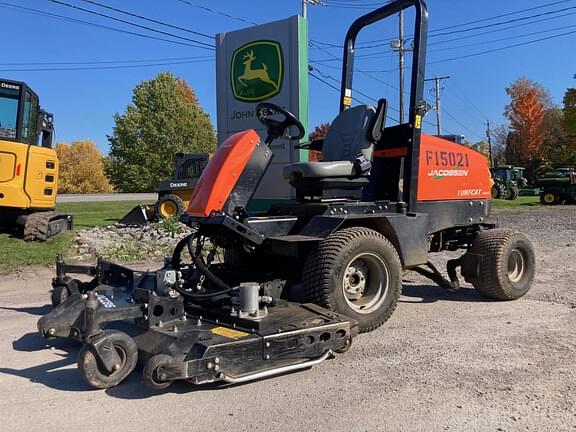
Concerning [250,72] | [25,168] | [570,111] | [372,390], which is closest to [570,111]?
[570,111]

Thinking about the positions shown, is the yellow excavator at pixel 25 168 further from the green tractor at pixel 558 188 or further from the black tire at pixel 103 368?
the green tractor at pixel 558 188

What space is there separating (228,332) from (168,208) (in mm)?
12831

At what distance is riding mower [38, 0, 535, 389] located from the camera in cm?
346

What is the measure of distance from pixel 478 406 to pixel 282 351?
1.22m

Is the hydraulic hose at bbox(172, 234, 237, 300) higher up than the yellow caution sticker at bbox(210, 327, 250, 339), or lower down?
higher up

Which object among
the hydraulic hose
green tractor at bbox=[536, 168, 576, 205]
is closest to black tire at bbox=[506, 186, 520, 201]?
green tractor at bbox=[536, 168, 576, 205]

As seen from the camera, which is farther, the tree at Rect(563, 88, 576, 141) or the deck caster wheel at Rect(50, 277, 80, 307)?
the tree at Rect(563, 88, 576, 141)

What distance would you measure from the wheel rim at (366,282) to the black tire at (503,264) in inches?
64.5

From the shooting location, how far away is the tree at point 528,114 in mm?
44531

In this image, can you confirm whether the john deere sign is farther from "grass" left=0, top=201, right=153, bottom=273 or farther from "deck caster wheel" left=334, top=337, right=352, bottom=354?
"deck caster wheel" left=334, top=337, right=352, bottom=354

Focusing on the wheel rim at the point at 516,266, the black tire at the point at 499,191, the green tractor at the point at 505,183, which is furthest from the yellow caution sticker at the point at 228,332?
the black tire at the point at 499,191

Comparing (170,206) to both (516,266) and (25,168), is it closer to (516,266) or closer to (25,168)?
(25,168)

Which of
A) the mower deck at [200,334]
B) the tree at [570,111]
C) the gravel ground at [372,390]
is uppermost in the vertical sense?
the tree at [570,111]

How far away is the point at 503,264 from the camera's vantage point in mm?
5746
